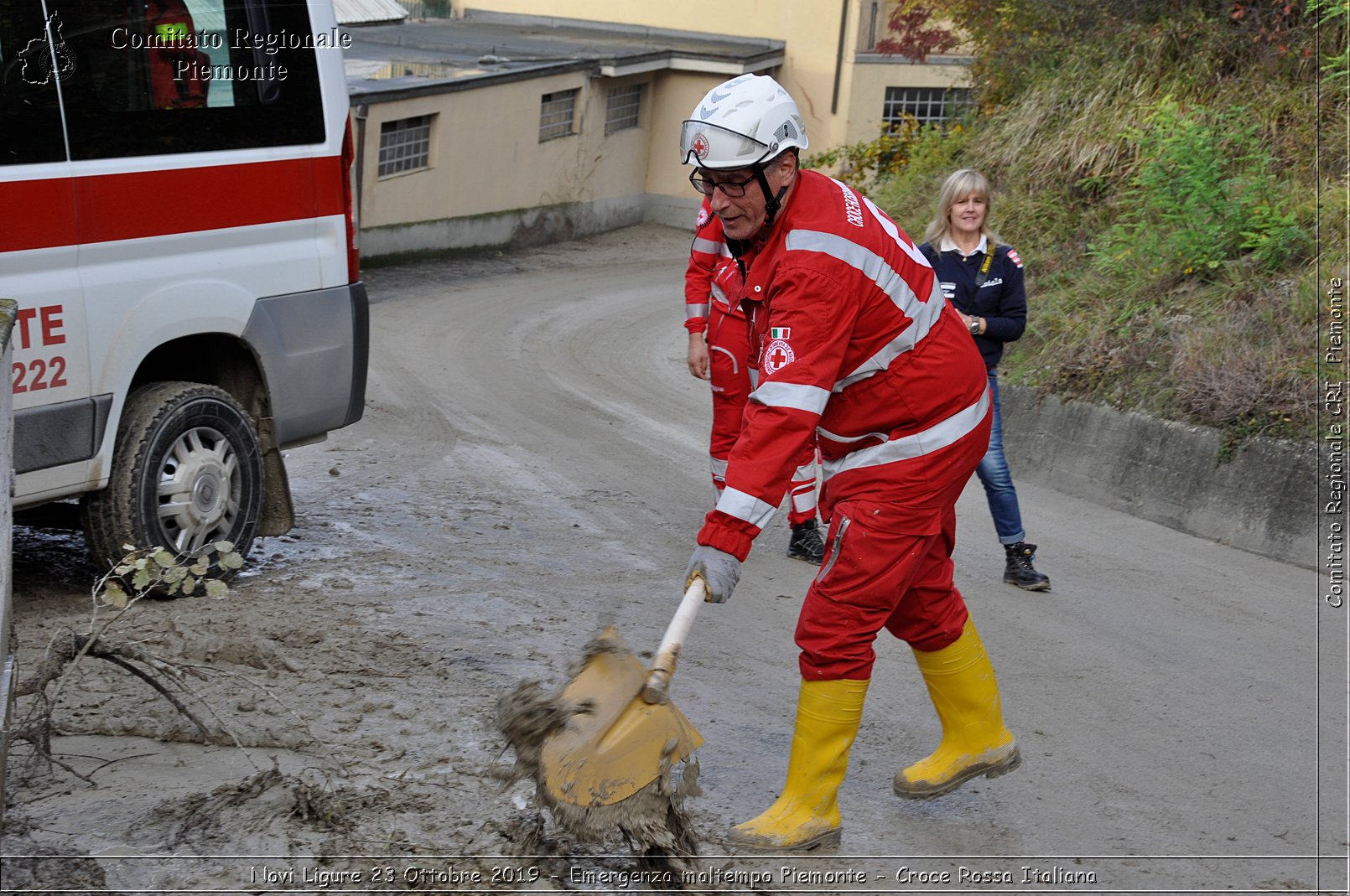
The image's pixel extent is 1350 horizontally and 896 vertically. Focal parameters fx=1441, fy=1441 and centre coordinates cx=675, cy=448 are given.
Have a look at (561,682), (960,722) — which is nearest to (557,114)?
(561,682)

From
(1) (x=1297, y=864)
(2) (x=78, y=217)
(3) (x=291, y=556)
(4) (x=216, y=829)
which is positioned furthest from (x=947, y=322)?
(3) (x=291, y=556)

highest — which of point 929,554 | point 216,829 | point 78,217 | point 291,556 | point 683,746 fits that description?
point 78,217

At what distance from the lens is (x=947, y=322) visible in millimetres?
4156

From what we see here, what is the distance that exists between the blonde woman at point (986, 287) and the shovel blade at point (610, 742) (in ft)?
10.9

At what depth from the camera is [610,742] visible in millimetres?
3527

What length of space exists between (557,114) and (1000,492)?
56.7ft

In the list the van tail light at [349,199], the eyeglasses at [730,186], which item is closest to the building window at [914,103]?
the van tail light at [349,199]

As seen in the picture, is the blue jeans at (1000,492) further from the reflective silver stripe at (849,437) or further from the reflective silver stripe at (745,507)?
the reflective silver stripe at (745,507)

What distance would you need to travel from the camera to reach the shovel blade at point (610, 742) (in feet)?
11.5

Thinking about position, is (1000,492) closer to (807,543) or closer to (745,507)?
(807,543)

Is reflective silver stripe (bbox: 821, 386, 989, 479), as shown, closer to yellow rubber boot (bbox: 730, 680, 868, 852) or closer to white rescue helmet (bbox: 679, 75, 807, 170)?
yellow rubber boot (bbox: 730, 680, 868, 852)

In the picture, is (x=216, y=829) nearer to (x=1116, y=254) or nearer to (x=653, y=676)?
(x=653, y=676)

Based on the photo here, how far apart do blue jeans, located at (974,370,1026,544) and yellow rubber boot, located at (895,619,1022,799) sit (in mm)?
2260

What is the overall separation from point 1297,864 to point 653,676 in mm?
2038
